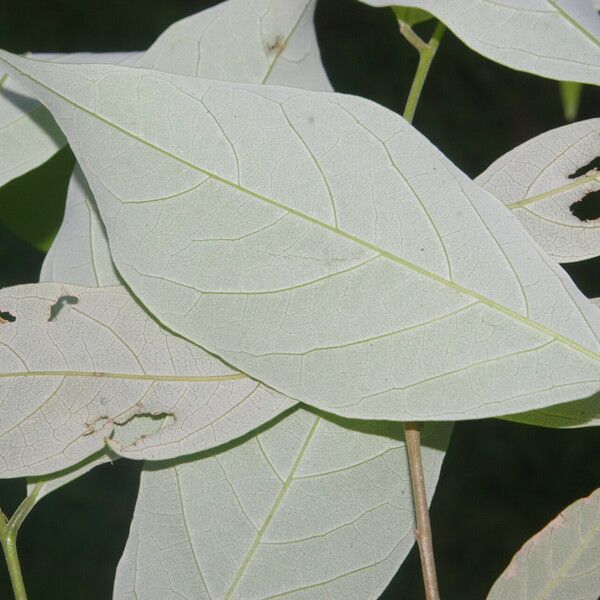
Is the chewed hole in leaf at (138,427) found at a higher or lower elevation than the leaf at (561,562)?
higher

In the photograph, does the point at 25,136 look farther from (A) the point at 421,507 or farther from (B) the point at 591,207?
(B) the point at 591,207

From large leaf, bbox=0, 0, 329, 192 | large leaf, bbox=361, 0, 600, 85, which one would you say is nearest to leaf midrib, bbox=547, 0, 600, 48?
large leaf, bbox=361, 0, 600, 85

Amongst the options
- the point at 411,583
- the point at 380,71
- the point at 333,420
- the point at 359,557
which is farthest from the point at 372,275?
the point at 380,71

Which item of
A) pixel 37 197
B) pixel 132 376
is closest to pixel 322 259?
pixel 132 376

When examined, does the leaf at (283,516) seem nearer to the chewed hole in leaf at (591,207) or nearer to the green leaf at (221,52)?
the green leaf at (221,52)

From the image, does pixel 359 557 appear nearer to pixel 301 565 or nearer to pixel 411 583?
pixel 301 565

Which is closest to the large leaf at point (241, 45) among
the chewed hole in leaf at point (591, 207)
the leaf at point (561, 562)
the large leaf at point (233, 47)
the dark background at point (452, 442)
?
the large leaf at point (233, 47)
